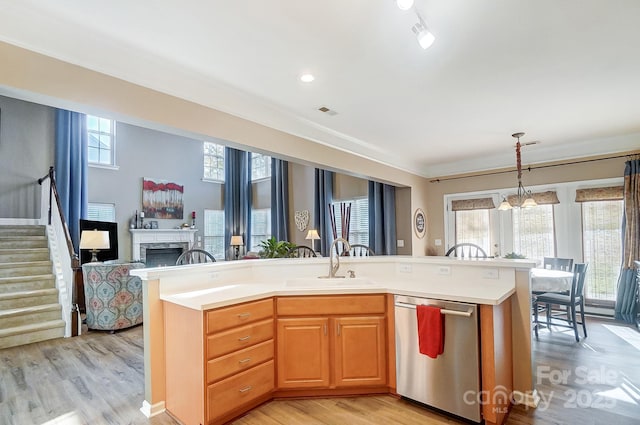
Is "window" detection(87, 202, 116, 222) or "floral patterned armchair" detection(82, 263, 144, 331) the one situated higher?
"window" detection(87, 202, 116, 222)

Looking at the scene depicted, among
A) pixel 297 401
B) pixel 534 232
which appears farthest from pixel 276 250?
pixel 534 232

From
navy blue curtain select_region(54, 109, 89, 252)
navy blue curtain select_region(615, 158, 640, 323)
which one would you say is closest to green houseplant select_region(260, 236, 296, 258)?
navy blue curtain select_region(54, 109, 89, 252)

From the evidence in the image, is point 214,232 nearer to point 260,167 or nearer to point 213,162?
point 213,162

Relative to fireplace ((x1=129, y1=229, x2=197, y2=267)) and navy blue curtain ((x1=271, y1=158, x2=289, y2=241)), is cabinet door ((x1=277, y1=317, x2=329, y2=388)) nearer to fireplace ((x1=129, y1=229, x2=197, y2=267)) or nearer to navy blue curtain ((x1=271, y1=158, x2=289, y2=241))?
navy blue curtain ((x1=271, y1=158, x2=289, y2=241))

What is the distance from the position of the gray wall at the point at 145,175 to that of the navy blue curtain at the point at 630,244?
9.06 metres

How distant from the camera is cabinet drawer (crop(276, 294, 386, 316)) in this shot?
2645 mm

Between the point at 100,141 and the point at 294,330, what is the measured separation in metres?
7.55

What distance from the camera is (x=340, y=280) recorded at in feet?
9.85

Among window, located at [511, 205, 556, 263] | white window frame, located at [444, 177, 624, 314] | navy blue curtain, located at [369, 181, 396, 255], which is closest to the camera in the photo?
white window frame, located at [444, 177, 624, 314]

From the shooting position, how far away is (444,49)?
246cm

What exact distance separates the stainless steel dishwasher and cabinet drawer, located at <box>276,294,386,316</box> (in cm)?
19

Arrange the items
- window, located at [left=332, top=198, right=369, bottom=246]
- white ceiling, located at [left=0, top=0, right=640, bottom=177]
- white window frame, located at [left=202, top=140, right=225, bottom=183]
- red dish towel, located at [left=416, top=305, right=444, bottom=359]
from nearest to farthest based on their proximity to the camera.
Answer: white ceiling, located at [left=0, top=0, right=640, bottom=177], red dish towel, located at [left=416, top=305, right=444, bottom=359], window, located at [left=332, top=198, right=369, bottom=246], white window frame, located at [left=202, top=140, right=225, bottom=183]

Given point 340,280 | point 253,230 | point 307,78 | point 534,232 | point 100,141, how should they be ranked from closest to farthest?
point 307,78
point 340,280
point 534,232
point 100,141
point 253,230

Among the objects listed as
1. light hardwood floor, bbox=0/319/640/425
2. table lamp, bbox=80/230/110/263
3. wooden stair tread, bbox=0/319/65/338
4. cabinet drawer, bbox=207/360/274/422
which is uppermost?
table lamp, bbox=80/230/110/263
